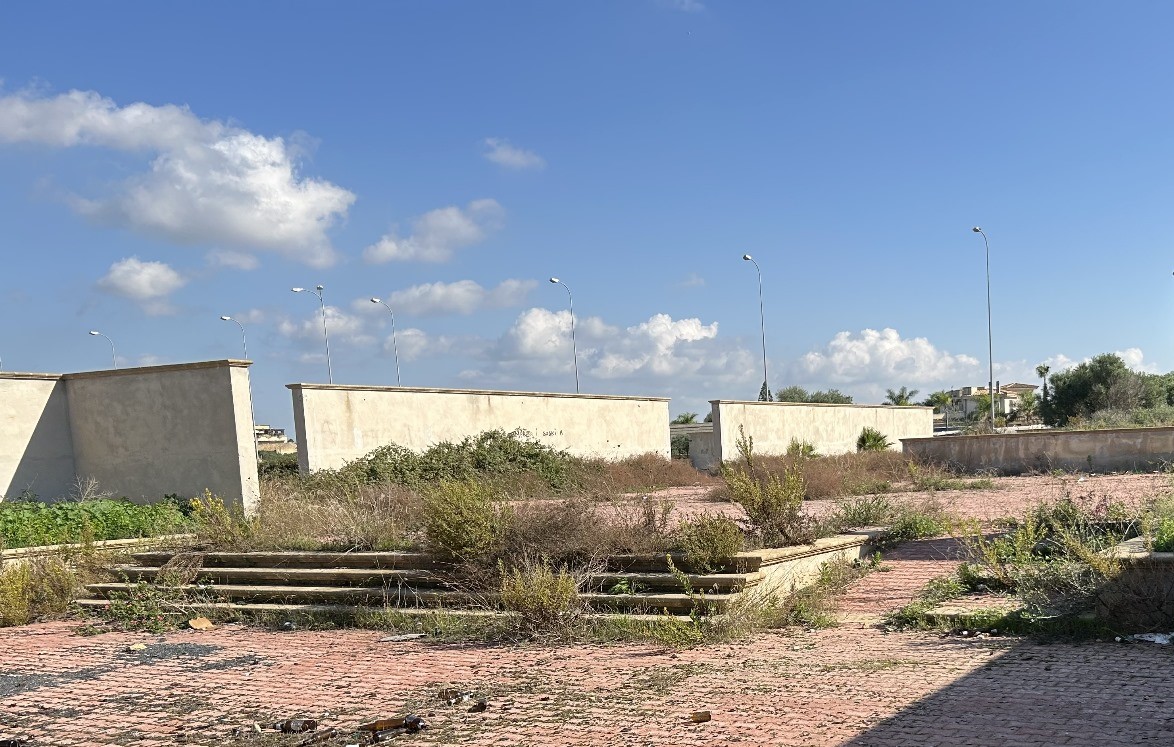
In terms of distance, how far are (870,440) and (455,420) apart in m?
21.0

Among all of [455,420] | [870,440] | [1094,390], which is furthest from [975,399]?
[455,420]

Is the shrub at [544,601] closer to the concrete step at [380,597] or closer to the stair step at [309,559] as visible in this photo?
the concrete step at [380,597]

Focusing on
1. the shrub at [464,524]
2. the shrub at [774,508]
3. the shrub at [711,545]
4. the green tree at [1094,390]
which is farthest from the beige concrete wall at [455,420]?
the green tree at [1094,390]

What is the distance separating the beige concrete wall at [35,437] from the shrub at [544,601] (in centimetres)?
1288

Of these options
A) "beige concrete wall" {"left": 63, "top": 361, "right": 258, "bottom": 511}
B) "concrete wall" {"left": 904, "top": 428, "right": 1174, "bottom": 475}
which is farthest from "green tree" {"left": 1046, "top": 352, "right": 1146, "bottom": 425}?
"beige concrete wall" {"left": 63, "top": 361, "right": 258, "bottom": 511}

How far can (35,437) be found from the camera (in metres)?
17.4

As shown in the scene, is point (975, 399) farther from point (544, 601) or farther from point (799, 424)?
point (544, 601)

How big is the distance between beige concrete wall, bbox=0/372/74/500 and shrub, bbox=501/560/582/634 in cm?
1288

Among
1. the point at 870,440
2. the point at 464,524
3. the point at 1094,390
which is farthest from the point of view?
the point at 1094,390

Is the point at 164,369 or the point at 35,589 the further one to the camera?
the point at 164,369

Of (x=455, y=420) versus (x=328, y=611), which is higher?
(x=455, y=420)

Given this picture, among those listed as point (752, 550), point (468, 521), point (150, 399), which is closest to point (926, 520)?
point (752, 550)

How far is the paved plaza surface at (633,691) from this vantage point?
5023mm

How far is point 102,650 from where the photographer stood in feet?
29.1
